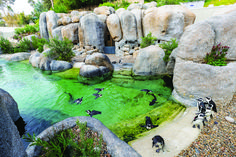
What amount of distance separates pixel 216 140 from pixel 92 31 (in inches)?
518

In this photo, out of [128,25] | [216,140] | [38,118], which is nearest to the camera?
[216,140]

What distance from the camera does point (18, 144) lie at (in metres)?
1.31

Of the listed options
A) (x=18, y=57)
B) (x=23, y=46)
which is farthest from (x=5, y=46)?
(x=18, y=57)

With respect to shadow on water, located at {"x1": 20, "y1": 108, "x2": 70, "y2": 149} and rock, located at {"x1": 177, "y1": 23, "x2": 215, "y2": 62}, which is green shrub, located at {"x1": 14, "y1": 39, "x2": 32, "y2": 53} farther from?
rock, located at {"x1": 177, "y1": 23, "x2": 215, "y2": 62}

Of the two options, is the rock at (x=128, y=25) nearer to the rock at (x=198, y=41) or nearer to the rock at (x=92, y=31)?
the rock at (x=92, y=31)

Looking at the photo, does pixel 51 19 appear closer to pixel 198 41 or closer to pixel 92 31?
pixel 92 31

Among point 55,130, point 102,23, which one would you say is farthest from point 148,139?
point 102,23

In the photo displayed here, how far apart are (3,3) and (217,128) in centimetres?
7197

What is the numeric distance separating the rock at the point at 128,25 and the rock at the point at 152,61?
525 cm

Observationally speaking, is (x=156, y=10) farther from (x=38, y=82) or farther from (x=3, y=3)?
(x=3, y=3)

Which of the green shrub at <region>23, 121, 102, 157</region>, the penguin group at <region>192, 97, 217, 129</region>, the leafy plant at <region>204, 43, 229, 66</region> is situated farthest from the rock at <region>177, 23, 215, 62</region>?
the green shrub at <region>23, 121, 102, 157</region>

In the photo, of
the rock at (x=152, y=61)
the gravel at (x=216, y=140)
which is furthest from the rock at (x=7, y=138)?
the rock at (x=152, y=61)

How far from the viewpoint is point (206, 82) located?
13.6 ft

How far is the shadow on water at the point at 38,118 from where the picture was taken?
14.1 ft
